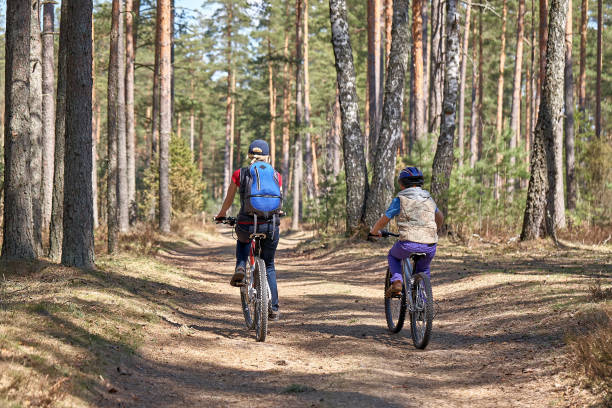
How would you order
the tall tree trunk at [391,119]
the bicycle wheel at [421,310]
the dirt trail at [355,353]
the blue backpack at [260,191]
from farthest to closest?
the tall tree trunk at [391,119], the blue backpack at [260,191], the bicycle wheel at [421,310], the dirt trail at [355,353]

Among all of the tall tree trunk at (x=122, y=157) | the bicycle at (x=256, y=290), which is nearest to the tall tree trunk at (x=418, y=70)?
the tall tree trunk at (x=122, y=157)

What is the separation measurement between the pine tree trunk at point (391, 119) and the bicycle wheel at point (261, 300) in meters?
11.0

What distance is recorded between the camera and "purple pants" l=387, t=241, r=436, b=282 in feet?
22.5

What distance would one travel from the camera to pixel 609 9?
1852 inches

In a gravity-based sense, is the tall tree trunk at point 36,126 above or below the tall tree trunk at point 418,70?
below

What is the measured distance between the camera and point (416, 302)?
22.6ft

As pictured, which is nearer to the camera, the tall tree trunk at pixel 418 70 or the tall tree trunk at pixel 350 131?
the tall tree trunk at pixel 350 131

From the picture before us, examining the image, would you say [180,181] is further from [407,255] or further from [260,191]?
[407,255]

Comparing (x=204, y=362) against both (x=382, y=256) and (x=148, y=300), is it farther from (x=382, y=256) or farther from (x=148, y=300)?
(x=382, y=256)

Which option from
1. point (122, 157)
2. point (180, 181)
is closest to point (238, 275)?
point (122, 157)

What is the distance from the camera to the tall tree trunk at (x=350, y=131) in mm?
18281

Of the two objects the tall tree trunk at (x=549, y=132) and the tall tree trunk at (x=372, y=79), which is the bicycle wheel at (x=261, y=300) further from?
the tall tree trunk at (x=372, y=79)

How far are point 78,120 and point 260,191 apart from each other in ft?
13.4

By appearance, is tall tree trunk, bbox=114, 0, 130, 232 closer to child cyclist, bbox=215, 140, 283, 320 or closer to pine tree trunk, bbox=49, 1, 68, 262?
pine tree trunk, bbox=49, 1, 68, 262
